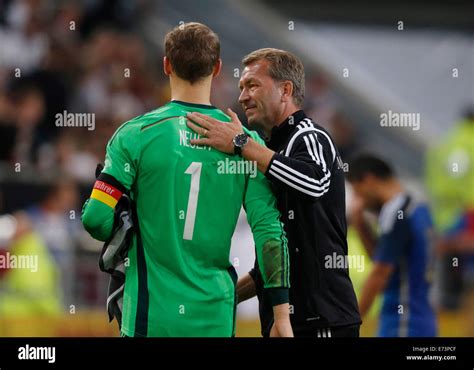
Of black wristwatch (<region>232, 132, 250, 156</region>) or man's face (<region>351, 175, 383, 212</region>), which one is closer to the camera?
black wristwatch (<region>232, 132, 250, 156</region>)

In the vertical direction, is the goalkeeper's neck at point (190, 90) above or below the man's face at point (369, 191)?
above

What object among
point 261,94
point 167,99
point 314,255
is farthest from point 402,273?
point 167,99

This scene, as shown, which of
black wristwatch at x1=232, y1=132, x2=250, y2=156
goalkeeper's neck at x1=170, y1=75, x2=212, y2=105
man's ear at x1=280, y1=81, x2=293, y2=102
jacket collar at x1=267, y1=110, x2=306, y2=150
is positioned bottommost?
black wristwatch at x1=232, y1=132, x2=250, y2=156

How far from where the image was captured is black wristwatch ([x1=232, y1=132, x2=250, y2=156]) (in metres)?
4.16

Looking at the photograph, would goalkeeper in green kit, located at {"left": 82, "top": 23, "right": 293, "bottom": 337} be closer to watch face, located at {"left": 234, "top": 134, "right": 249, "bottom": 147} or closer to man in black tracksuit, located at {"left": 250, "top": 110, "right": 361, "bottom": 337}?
watch face, located at {"left": 234, "top": 134, "right": 249, "bottom": 147}

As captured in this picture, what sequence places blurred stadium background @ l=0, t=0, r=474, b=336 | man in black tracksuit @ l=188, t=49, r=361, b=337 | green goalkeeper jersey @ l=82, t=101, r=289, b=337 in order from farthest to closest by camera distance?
blurred stadium background @ l=0, t=0, r=474, b=336, man in black tracksuit @ l=188, t=49, r=361, b=337, green goalkeeper jersey @ l=82, t=101, r=289, b=337

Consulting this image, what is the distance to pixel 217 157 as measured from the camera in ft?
13.5

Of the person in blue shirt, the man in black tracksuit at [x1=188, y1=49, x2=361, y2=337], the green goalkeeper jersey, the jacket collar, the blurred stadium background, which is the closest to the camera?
the green goalkeeper jersey

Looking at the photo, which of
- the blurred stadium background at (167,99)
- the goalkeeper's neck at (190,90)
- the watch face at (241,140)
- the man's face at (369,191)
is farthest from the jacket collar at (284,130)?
the blurred stadium background at (167,99)

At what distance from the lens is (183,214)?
4047mm

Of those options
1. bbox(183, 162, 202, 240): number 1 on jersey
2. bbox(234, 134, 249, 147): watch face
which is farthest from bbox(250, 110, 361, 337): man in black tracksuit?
bbox(183, 162, 202, 240): number 1 on jersey

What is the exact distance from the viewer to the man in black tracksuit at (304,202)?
4.36 m

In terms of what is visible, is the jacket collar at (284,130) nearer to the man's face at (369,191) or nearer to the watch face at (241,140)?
the watch face at (241,140)

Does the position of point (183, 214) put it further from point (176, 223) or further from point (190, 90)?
point (190, 90)
